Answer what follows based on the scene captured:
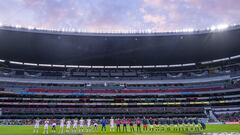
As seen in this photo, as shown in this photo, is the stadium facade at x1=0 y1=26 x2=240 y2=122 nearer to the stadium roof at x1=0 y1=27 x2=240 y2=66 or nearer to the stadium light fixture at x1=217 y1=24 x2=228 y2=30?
the stadium roof at x1=0 y1=27 x2=240 y2=66

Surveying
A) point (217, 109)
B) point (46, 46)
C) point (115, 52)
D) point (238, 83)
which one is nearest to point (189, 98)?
point (217, 109)

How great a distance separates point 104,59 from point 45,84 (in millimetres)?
16839

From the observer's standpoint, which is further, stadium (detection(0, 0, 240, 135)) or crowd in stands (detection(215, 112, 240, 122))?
stadium (detection(0, 0, 240, 135))

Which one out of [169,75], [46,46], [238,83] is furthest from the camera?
[169,75]

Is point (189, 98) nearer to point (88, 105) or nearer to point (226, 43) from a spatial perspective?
point (226, 43)

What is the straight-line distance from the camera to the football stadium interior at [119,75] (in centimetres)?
5684

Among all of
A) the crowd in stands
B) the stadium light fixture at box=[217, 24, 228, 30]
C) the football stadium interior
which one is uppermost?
the stadium light fixture at box=[217, 24, 228, 30]

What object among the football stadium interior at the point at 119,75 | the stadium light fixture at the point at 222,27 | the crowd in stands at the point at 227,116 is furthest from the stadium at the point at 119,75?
the stadium light fixture at the point at 222,27

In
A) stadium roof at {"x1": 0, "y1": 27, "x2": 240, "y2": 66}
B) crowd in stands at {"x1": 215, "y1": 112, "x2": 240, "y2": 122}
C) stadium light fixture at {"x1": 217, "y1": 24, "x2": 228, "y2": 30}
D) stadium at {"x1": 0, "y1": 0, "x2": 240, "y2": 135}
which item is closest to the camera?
crowd in stands at {"x1": 215, "y1": 112, "x2": 240, "y2": 122}

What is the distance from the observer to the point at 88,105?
207 feet

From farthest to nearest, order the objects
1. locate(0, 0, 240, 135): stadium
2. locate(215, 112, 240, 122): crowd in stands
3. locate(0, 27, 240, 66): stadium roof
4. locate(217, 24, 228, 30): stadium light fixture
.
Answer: locate(0, 0, 240, 135): stadium → locate(0, 27, 240, 66): stadium roof → locate(217, 24, 228, 30): stadium light fixture → locate(215, 112, 240, 122): crowd in stands

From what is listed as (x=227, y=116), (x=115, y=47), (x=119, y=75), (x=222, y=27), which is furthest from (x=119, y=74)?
(x=222, y=27)

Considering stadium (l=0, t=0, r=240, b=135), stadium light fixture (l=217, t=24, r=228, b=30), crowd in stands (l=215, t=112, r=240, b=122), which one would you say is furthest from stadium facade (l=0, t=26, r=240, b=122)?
stadium light fixture (l=217, t=24, r=228, b=30)

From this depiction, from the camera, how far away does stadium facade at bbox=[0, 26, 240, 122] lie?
57.5m
